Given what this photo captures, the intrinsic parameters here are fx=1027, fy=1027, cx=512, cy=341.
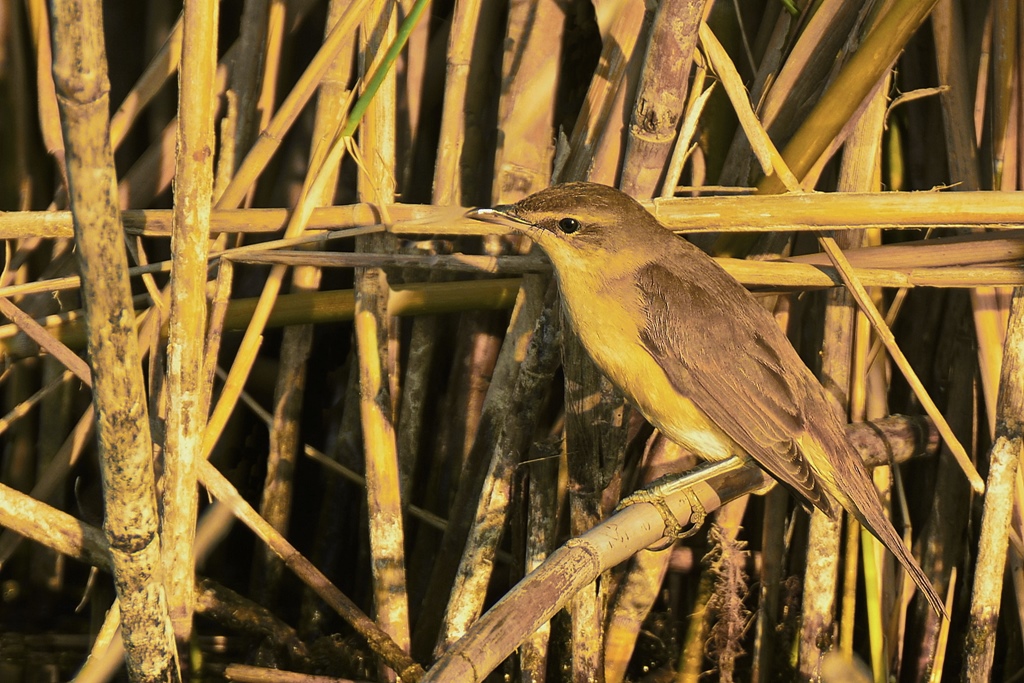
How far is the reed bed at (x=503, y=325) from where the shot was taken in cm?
277

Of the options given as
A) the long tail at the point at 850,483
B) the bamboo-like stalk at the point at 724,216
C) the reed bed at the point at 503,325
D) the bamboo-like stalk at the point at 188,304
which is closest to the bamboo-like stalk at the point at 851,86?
the reed bed at the point at 503,325

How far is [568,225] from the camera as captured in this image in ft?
9.02

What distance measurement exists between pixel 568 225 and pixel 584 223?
0.05 meters

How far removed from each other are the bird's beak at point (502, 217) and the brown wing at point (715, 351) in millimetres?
389

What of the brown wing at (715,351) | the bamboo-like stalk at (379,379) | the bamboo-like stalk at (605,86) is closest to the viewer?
the brown wing at (715,351)

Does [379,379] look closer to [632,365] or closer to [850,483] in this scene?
[632,365]

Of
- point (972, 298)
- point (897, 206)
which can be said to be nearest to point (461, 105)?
point (897, 206)

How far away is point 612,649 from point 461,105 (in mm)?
1810

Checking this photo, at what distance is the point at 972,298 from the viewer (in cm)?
310

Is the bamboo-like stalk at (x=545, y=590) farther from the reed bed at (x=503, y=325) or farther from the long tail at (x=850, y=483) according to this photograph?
the long tail at (x=850, y=483)

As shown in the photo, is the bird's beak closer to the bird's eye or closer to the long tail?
the bird's eye

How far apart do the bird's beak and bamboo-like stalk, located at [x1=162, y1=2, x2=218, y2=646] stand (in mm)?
686

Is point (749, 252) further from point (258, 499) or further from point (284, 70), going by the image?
point (258, 499)

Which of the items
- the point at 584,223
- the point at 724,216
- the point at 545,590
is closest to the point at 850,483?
the point at 724,216
